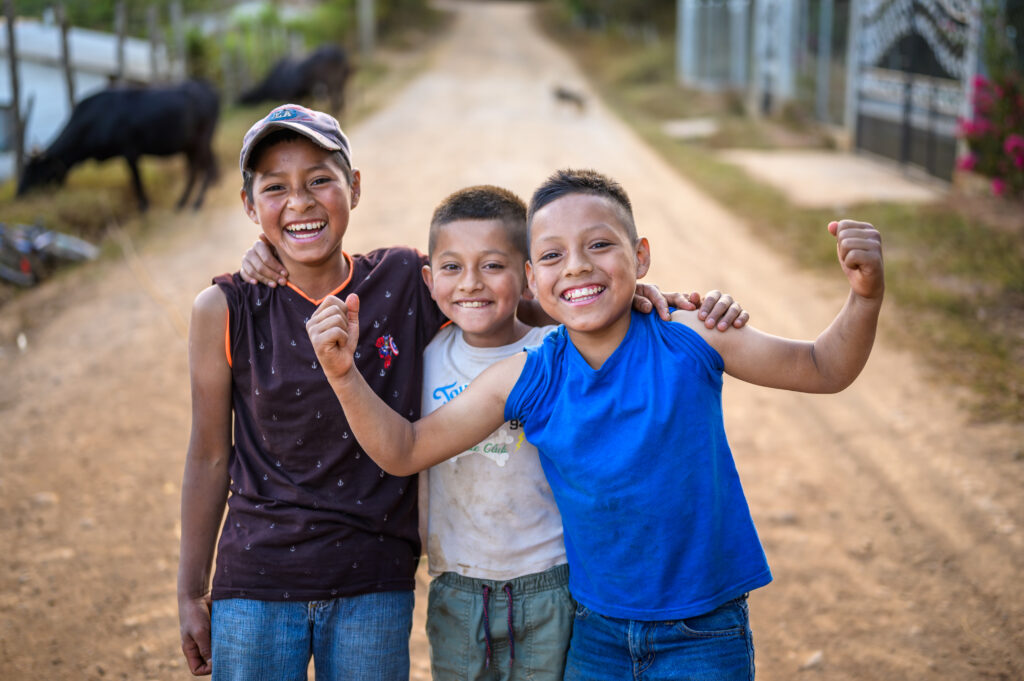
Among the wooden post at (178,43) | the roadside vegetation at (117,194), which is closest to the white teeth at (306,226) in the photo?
the roadside vegetation at (117,194)

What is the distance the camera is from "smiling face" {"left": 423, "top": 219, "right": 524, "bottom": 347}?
2.16m

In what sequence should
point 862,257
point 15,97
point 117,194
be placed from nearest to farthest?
point 862,257, point 15,97, point 117,194

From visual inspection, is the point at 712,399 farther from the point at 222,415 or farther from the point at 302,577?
the point at 222,415

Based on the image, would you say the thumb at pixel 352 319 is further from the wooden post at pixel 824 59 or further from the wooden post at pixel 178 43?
the wooden post at pixel 824 59

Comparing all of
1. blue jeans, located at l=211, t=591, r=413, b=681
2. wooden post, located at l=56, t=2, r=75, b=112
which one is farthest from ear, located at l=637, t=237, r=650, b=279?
wooden post, located at l=56, t=2, r=75, b=112

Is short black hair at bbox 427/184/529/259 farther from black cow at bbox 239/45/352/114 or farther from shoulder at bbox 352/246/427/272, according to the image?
black cow at bbox 239/45/352/114

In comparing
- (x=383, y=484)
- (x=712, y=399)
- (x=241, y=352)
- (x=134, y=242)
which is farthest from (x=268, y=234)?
(x=134, y=242)

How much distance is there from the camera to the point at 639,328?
2.04 m

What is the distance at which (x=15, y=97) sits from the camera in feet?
29.4

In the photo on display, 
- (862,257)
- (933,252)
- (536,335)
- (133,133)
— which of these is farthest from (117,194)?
(862,257)

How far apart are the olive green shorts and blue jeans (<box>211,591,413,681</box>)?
0.15m

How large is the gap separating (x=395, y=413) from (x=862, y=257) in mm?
1016

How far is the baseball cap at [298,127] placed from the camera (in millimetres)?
2086

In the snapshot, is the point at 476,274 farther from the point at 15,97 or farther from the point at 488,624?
the point at 15,97
